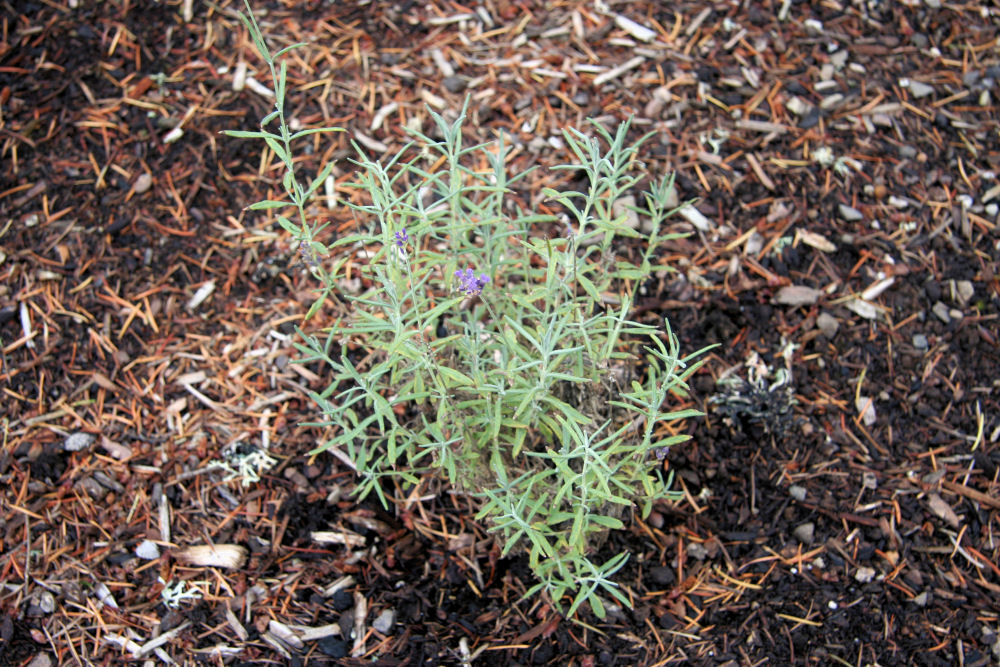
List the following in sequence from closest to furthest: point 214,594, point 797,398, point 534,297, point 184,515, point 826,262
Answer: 1. point 534,297
2. point 214,594
3. point 184,515
4. point 797,398
5. point 826,262

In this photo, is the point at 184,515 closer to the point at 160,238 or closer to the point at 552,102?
the point at 160,238

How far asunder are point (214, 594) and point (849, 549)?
224 cm

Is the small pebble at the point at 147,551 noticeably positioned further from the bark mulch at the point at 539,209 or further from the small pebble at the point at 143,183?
the small pebble at the point at 143,183

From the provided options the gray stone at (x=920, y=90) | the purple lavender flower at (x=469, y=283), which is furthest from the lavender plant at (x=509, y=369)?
the gray stone at (x=920, y=90)

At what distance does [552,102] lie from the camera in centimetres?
364

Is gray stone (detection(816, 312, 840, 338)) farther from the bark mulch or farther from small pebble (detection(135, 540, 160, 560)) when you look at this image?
small pebble (detection(135, 540, 160, 560))

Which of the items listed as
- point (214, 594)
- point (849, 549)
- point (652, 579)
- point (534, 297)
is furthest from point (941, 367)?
point (214, 594)

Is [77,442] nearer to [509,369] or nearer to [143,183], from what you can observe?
[143,183]

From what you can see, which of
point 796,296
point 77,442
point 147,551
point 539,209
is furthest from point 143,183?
point 796,296

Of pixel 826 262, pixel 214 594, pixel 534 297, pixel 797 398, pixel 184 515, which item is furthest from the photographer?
pixel 826 262

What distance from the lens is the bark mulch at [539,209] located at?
2580mm

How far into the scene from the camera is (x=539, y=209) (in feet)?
10.9

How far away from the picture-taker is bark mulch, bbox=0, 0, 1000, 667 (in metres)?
2.58

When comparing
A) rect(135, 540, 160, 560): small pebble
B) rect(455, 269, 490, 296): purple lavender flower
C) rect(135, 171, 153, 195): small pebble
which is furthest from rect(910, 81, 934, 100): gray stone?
rect(135, 540, 160, 560): small pebble
